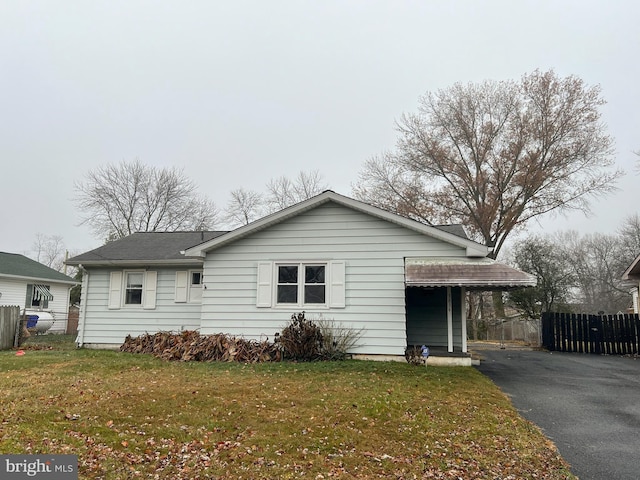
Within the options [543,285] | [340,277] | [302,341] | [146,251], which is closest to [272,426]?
[302,341]

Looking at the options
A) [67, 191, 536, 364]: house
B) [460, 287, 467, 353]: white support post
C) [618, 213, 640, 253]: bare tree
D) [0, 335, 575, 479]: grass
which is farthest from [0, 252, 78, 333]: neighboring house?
[618, 213, 640, 253]: bare tree

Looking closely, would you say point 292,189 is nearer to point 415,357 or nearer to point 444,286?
point 415,357

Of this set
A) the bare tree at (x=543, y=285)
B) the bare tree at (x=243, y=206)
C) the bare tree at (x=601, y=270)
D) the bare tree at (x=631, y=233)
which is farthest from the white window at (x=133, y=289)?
the bare tree at (x=631, y=233)

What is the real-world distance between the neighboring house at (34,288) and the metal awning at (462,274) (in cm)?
2064

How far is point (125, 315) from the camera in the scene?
44.1 ft

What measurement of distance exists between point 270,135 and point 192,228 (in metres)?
13.4

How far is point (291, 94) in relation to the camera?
22.3 metres

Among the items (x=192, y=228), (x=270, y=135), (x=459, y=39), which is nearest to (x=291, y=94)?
(x=270, y=135)

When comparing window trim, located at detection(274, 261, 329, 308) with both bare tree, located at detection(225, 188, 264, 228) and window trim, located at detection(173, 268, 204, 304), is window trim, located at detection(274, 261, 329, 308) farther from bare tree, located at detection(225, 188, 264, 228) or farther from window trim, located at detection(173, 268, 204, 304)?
bare tree, located at detection(225, 188, 264, 228)

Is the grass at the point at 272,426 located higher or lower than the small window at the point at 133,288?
lower

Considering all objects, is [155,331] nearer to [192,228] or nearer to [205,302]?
[205,302]

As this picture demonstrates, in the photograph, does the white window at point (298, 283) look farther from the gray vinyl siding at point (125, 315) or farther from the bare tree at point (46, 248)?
the bare tree at point (46, 248)

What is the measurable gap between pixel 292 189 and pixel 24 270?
2141cm

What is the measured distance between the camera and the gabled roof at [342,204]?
10.8m
